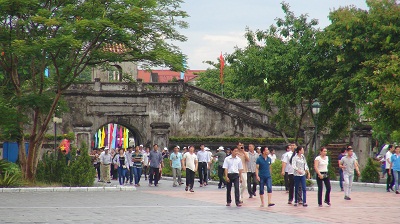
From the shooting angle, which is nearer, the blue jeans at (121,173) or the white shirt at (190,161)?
the white shirt at (190,161)

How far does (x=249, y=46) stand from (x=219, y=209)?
2585cm

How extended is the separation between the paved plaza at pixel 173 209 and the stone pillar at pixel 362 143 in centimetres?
1452

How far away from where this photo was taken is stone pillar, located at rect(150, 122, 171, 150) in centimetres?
5022

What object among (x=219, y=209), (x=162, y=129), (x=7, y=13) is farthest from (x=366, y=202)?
(x=162, y=129)

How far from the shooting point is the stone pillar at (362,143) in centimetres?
4266

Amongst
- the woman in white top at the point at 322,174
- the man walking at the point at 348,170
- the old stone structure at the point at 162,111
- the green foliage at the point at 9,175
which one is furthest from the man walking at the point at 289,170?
the old stone structure at the point at 162,111

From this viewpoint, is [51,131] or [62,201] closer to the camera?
[62,201]

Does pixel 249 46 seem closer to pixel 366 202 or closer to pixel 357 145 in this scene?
pixel 357 145

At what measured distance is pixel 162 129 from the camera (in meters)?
50.4

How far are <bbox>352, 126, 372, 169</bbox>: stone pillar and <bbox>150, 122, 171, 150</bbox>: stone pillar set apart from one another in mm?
12496

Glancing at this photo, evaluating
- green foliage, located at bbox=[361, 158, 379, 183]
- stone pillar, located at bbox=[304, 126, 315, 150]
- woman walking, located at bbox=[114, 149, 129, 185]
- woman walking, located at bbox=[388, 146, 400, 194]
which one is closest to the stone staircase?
stone pillar, located at bbox=[304, 126, 315, 150]

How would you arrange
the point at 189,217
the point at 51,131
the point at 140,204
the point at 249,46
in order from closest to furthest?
the point at 189,217 → the point at 140,204 → the point at 249,46 → the point at 51,131

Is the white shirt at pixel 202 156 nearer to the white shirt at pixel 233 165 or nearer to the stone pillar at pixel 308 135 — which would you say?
the white shirt at pixel 233 165

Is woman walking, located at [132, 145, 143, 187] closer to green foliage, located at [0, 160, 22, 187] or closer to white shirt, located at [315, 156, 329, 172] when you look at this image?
green foliage, located at [0, 160, 22, 187]
